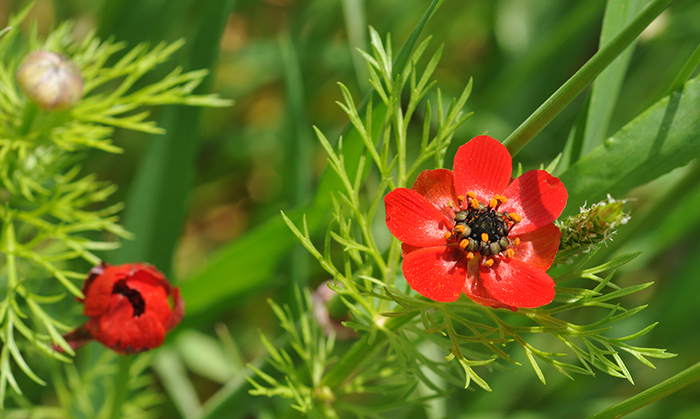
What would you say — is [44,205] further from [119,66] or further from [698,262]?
[698,262]

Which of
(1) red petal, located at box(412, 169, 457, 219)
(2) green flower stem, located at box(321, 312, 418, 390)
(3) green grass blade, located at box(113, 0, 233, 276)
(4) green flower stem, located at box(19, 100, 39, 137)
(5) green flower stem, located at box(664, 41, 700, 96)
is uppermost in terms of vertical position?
(4) green flower stem, located at box(19, 100, 39, 137)

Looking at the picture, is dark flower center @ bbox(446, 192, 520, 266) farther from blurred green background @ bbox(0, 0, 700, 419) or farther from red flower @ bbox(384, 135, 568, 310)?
blurred green background @ bbox(0, 0, 700, 419)

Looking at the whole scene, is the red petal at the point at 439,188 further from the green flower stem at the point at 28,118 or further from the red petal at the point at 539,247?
the green flower stem at the point at 28,118

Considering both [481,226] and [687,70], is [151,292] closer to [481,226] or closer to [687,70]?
[481,226]

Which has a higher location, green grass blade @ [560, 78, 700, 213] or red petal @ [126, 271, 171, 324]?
red petal @ [126, 271, 171, 324]

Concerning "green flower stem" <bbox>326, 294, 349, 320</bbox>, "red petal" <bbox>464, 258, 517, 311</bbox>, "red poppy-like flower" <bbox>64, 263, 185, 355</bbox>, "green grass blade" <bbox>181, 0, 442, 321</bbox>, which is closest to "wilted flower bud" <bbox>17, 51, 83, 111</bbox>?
"red poppy-like flower" <bbox>64, 263, 185, 355</bbox>

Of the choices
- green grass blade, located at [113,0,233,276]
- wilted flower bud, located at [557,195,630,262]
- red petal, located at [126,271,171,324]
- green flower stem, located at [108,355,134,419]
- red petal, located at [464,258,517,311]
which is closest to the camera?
wilted flower bud, located at [557,195,630,262]

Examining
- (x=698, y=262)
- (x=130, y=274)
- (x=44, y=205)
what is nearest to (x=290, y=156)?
(x=44, y=205)

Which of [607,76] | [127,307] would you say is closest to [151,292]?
[127,307]
